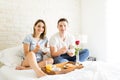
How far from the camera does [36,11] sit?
3.05 meters

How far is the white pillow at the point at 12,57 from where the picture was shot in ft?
7.52

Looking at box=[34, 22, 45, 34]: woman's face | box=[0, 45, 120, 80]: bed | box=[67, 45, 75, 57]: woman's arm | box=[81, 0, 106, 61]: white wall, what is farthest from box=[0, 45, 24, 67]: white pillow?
box=[81, 0, 106, 61]: white wall

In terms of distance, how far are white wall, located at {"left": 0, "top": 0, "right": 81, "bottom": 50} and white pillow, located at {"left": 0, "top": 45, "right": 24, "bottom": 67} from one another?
36 centimetres

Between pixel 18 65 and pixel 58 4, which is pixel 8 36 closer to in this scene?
pixel 18 65

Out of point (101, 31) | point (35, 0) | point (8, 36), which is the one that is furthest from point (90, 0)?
point (8, 36)

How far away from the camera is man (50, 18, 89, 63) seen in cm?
235

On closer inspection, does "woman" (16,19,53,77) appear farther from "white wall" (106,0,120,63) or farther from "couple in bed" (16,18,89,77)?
"white wall" (106,0,120,63)

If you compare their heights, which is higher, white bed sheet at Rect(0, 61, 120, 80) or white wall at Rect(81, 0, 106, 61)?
white wall at Rect(81, 0, 106, 61)

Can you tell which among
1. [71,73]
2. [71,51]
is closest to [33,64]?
[71,73]

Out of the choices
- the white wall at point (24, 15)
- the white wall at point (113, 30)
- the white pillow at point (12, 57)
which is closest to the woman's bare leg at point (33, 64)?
the white pillow at point (12, 57)

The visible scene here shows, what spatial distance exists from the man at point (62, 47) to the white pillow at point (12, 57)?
1.37ft

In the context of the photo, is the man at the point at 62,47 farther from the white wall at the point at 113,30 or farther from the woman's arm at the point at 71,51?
the white wall at the point at 113,30

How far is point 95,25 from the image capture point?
3.44 metres

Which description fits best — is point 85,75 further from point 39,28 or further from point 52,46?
point 39,28
